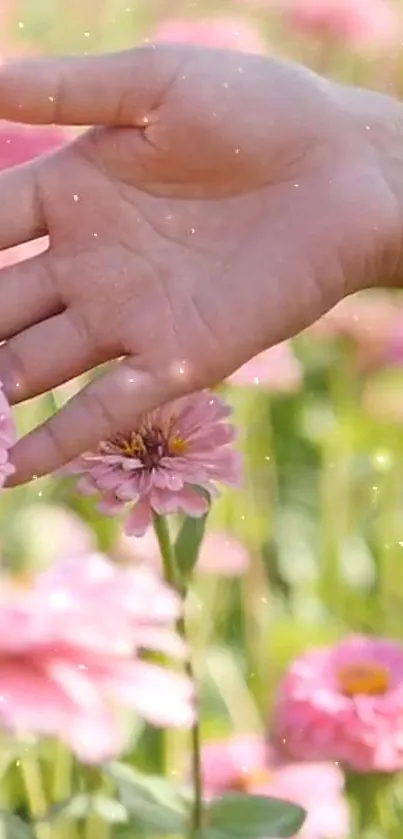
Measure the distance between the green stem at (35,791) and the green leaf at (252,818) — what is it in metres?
0.04

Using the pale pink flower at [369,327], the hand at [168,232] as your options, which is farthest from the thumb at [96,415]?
the pale pink flower at [369,327]

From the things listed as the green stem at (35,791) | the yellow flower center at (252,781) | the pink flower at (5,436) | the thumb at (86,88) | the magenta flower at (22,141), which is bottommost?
the yellow flower center at (252,781)

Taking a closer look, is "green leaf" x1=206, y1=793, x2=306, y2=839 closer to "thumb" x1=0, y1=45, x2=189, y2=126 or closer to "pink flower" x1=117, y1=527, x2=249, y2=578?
"pink flower" x1=117, y1=527, x2=249, y2=578

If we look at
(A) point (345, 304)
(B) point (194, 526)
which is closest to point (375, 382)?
(A) point (345, 304)

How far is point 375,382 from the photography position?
41 cm

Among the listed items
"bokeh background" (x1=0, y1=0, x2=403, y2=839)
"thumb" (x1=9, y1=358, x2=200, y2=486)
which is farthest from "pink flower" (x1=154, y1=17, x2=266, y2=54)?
"thumb" (x1=9, y1=358, x2=200, y2=486)

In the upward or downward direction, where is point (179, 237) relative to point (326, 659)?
upward

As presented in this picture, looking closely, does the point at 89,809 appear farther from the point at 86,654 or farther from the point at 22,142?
the point at 22,142

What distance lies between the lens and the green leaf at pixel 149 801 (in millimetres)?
293

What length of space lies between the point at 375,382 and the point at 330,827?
157 mm

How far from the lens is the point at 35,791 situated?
30 centimetres

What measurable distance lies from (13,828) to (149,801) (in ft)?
0.12

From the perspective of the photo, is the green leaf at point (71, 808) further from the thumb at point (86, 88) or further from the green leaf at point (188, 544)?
the thumb at point (86, 88)

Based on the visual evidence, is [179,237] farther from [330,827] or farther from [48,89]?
[330,827]
